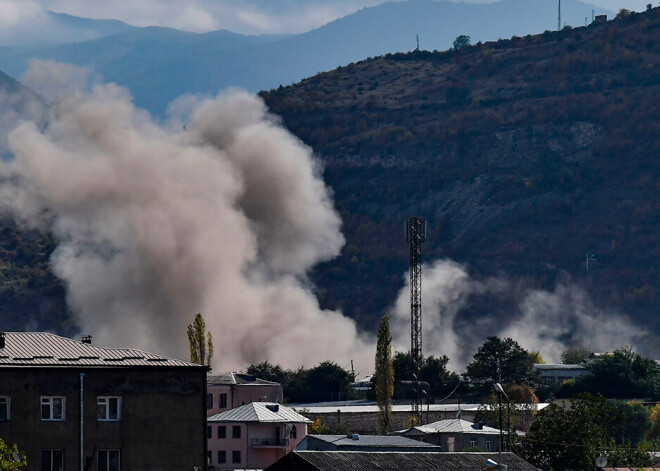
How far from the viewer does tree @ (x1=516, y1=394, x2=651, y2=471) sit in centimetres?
10294

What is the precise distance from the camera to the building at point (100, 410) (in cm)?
6166

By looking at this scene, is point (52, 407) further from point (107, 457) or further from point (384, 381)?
point (384, 381)

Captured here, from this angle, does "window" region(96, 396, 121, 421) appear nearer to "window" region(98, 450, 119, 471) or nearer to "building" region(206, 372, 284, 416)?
"window" region(98, 450, 119, 471)

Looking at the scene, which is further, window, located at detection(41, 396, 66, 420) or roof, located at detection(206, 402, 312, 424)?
roof, located at detection(206, 402, 312, 424)

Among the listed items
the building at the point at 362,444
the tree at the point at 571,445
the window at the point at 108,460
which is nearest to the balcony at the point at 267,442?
the building at the point at 362,444

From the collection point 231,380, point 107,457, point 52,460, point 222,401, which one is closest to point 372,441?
point 222,401

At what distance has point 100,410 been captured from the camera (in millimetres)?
63000

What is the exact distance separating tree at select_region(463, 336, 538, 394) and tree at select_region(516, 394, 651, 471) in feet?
250

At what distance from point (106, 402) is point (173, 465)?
12.3 feet

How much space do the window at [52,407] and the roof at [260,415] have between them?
2907 inches

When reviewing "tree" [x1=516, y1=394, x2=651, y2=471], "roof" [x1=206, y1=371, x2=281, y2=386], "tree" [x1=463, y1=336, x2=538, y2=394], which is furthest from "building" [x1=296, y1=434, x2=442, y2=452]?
"tree" [x1=463, y1=336, x2=538, y2=394]

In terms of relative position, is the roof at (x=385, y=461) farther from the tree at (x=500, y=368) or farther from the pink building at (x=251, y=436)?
the tree at (x=500, y=368)

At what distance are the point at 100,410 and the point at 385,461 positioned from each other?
13.2 meters

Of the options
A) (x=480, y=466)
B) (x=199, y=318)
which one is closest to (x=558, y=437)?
(x=480, y=466)
